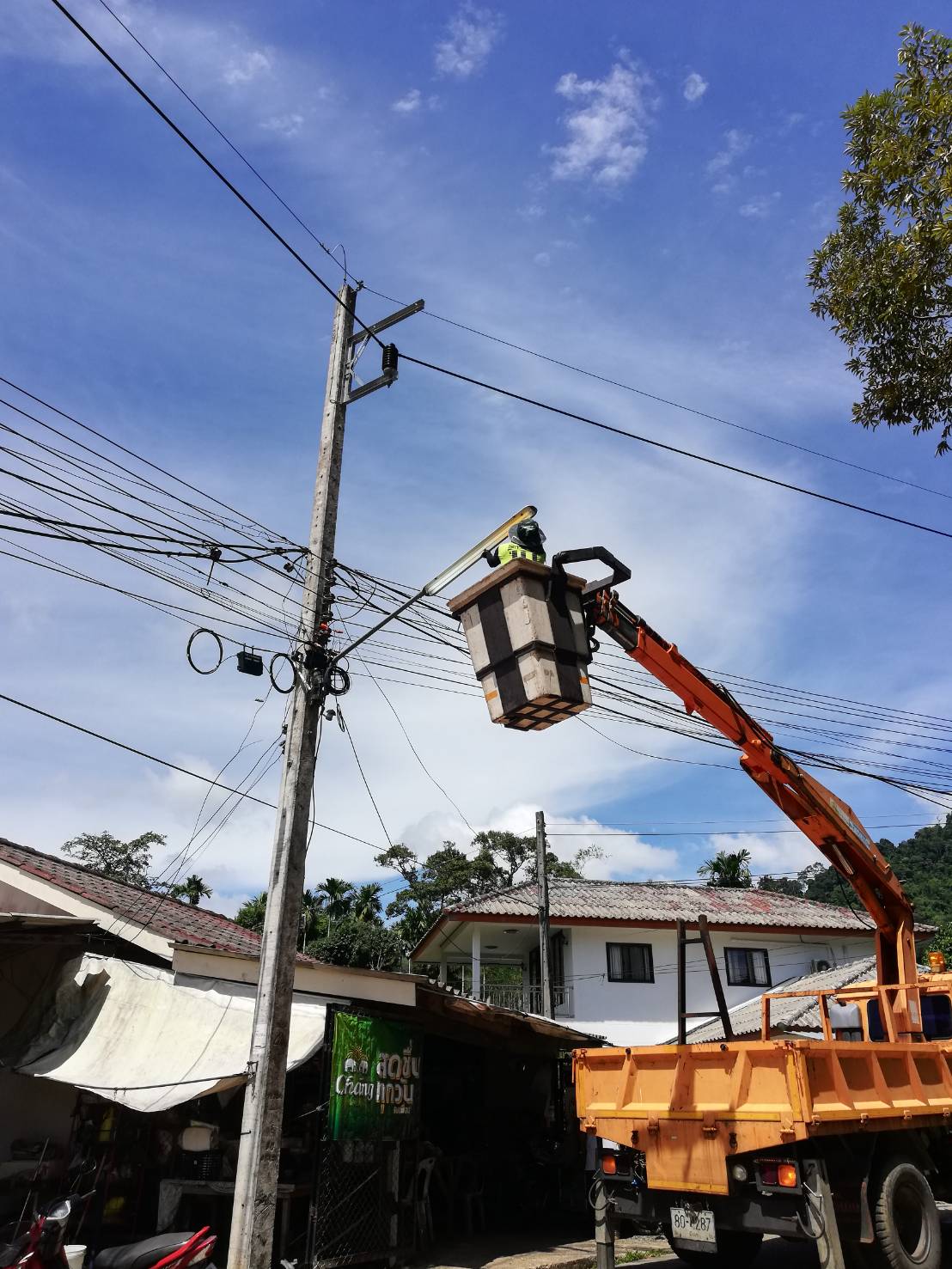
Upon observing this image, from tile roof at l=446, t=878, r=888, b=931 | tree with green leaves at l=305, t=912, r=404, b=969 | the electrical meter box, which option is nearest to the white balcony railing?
tile roof at l=446, t=878, r=888, b=931

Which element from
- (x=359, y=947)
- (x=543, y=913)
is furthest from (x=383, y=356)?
(x=359, y=947)

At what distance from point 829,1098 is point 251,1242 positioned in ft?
16.4

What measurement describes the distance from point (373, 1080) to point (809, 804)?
6004 millimetres

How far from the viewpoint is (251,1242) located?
7.87 metres

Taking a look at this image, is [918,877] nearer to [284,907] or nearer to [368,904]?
[368,904]

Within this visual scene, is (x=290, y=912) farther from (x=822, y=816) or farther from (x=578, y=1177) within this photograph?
(x=578, y=1177)

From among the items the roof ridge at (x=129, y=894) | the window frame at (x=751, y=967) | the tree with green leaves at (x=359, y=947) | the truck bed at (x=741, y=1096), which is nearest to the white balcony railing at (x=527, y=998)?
the window frame at (x=751, y=967)

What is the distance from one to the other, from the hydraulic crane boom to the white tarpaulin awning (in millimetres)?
5430

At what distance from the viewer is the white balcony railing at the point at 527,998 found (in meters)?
27.2

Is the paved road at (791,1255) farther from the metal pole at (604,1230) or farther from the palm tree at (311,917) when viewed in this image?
the palm tree at (311,917)

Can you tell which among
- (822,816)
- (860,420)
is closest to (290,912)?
(822,816)

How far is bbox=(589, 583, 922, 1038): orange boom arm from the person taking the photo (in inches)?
395

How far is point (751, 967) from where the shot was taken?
29.6 m

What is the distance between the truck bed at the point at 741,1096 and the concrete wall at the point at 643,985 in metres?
18.8
